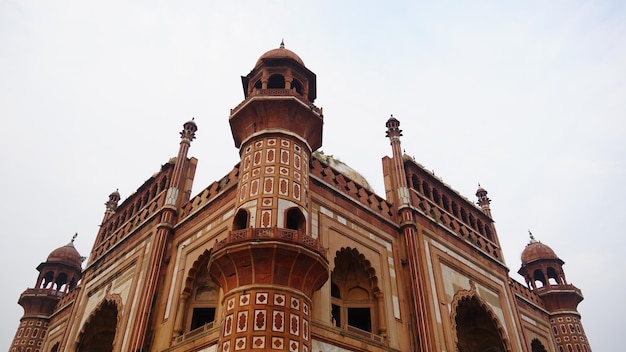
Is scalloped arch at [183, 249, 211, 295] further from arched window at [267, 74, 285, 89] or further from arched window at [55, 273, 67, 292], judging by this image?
arched window at [55, 273, 67, 292]

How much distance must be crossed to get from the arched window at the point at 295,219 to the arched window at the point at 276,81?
190 inches

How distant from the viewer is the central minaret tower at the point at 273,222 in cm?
1020

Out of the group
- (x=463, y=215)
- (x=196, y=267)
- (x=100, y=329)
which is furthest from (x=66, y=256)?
(x=463, y=215)

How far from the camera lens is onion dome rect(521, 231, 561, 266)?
82.7ft

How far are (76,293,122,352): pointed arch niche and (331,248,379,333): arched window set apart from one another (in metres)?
7.79

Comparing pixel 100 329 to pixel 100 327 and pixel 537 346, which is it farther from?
pixel 537 346

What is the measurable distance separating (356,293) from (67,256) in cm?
2026

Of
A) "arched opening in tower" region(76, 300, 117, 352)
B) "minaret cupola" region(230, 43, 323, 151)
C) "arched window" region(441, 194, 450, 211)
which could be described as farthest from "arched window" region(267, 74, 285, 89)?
"arched opening in tower" region(76, 300, 117, 352)

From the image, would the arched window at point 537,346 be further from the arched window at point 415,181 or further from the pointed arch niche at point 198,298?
the pointed arch niche at point 198,298

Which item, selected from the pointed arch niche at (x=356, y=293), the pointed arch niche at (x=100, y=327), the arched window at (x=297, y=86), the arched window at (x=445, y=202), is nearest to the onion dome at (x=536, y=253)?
the arched window at (x=445, y=202)

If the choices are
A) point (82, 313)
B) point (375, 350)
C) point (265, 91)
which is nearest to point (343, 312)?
point (375, 350)

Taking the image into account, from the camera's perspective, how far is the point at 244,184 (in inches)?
505

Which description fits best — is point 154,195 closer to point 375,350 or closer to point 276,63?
point 276,63

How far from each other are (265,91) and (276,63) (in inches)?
60.6
